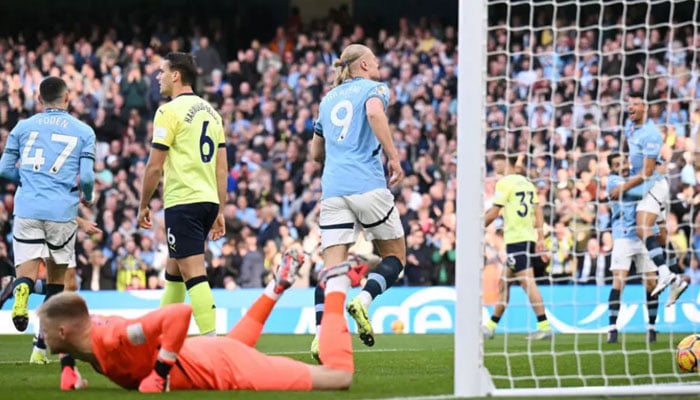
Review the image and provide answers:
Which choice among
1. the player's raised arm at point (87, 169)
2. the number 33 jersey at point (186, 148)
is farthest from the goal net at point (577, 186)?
the player's raised arm at point (87, 169)

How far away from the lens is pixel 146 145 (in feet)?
70.1

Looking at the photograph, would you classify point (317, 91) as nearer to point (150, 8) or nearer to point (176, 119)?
point (150, 8)

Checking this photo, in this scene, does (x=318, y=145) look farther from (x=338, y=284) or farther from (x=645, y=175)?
(x=645, y=175)

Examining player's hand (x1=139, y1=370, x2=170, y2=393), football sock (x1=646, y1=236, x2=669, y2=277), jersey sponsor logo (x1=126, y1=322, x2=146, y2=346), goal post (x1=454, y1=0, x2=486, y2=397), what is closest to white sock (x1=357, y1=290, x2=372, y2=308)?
goal post (x1=454, y1=0, x2=486, y2=397)

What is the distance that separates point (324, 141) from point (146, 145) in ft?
43.0

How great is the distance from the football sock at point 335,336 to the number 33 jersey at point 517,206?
21.4 ft

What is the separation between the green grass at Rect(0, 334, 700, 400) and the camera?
6.55 metres

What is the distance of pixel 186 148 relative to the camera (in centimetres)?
841

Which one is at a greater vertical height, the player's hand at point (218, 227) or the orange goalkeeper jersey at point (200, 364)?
the player's hand at point (218, 227)

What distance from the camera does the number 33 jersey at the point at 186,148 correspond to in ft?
27.3

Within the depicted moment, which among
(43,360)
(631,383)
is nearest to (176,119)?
(43,360)

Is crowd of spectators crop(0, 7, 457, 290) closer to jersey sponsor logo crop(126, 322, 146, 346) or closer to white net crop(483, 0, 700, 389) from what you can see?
white net crop(483, 0, 700, 389)

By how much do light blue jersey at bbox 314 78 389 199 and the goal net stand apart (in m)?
0.88

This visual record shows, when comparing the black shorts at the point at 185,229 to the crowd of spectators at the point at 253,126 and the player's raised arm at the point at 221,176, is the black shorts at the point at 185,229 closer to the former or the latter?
the player's raised arm at the point at 221,176
